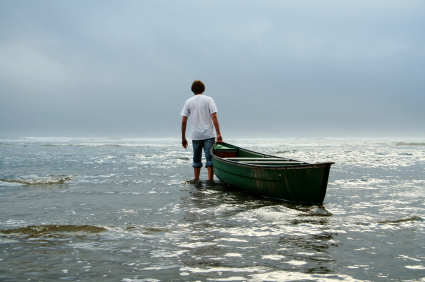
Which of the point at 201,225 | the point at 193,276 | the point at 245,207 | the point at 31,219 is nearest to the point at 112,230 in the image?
the point at 201,225

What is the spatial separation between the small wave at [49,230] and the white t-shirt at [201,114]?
4091mm

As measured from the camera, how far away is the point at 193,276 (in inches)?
109

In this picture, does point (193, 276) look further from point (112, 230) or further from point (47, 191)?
point (47, 191)

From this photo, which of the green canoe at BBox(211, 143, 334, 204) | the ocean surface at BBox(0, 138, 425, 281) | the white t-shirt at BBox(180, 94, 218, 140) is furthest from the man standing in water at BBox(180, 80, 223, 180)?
the ocean surface at BBox(0, 138, 425, 281)

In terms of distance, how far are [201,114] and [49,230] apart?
4458mm

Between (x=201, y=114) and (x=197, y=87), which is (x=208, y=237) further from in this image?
(x=197, y=87)

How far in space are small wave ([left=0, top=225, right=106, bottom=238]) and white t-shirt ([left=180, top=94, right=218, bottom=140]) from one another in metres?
4.09

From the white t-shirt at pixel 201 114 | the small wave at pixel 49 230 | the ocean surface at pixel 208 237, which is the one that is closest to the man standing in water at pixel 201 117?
the white t-shirt at pixel 201 114

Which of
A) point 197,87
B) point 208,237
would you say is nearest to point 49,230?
point 208,237

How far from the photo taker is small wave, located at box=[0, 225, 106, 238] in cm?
409

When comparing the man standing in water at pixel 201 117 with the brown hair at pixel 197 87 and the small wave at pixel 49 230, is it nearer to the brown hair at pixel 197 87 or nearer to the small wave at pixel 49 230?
the brown hair at pixel 197 87

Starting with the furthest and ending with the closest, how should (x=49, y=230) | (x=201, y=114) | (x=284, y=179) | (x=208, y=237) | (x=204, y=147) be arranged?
1. (x=204, y=147)
2. (x=201, y=114)
3. (x=284, y=179)
4. (x=49, y=230)
5. (x=208, y=237)

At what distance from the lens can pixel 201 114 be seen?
7910 millimetres

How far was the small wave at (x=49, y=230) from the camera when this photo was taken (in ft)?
13.4
